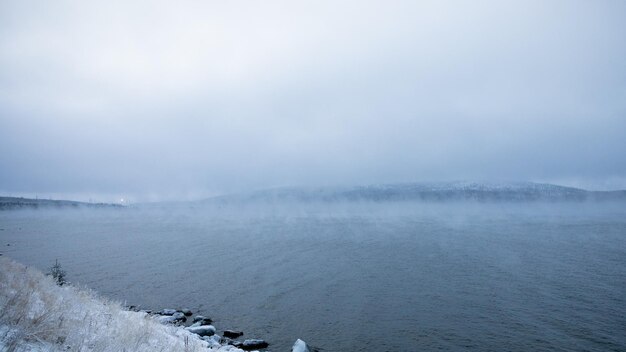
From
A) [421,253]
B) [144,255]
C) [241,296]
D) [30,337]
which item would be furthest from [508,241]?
[30,337]

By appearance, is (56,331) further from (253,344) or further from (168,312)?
(168,312)

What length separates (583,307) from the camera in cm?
2131

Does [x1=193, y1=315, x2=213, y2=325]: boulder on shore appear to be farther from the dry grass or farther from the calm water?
the dry grass

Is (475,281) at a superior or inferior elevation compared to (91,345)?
inferior

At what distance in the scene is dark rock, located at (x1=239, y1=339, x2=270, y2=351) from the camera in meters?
17.1

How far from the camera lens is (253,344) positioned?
17.3 meters

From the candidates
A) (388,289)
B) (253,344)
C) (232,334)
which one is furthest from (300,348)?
(388,289)

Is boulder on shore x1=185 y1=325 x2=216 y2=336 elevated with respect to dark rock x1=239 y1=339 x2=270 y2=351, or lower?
elevated

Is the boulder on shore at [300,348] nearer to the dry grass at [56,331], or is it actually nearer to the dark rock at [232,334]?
the dark rock at [232,334]

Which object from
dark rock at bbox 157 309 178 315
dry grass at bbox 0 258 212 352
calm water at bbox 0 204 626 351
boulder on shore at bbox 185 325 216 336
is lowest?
calm water at bbox 0 204 626 351

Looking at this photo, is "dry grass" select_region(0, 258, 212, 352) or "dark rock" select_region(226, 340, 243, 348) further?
"dark rock" select_region(226, 340, 243, 348)

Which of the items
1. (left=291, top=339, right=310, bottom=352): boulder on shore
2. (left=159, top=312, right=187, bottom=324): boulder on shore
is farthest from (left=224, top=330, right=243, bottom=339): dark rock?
(left=291, top=339, right=310, bottom=352): boulder on shore

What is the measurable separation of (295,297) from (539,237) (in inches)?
2024

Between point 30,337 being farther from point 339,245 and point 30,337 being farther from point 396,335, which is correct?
point 339,245
